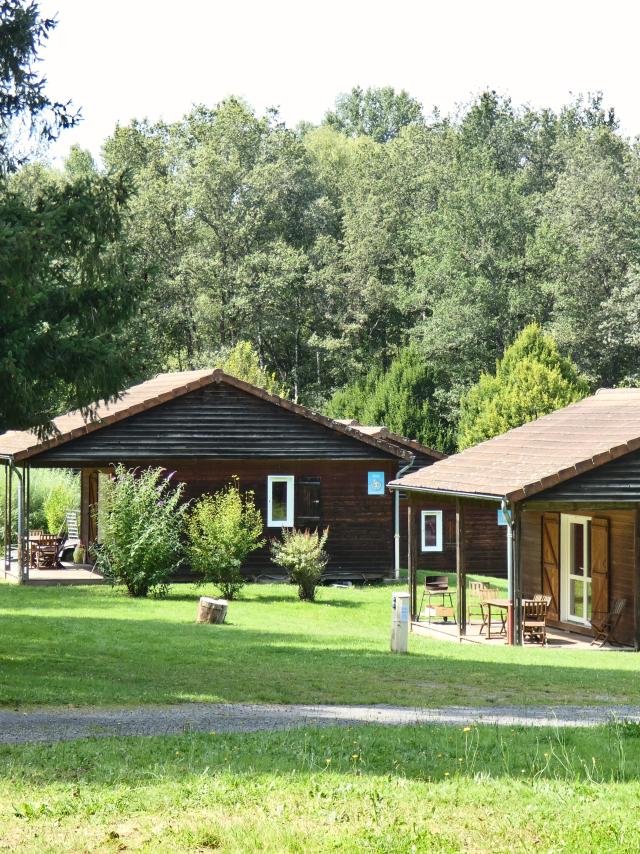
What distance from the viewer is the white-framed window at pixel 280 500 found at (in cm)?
3522

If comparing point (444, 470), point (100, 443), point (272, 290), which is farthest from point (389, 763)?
point (272, 290)

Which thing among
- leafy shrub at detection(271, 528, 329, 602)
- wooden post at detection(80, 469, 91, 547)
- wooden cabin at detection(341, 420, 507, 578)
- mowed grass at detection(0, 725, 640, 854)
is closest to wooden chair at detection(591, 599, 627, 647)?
leafy shrub at detection(271, 528, 329, 602)

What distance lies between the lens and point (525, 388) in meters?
53.5

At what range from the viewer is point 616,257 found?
61.8 m

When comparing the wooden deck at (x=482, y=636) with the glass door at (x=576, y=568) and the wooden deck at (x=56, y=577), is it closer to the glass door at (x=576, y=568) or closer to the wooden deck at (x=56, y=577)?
the glass door at (x=576, y=568)

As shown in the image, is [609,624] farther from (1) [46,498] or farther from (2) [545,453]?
(1) [46,498]

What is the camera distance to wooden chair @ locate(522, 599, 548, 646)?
24.1 meters

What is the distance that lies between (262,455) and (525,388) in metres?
21.4

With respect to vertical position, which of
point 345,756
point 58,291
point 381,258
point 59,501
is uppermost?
point 381,258

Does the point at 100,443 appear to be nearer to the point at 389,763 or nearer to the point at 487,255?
the point at 389,763

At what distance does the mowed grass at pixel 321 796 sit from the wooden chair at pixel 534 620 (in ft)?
46.0

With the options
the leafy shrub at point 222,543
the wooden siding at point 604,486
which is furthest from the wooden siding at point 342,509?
the wooden siding at point 604,486

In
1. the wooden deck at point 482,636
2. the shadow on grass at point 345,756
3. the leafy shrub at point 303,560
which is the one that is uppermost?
the leafy shrub at point 303,560

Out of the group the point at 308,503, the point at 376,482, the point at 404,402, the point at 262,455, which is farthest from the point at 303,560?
the point at 404,402
